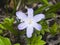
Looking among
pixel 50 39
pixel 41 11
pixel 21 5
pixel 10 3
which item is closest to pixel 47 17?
pixel 41 11

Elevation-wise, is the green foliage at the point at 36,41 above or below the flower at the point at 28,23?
below

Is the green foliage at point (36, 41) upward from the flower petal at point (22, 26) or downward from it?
downward

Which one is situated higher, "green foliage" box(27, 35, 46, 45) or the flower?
the flower

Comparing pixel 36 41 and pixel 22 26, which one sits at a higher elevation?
pixel 22 26

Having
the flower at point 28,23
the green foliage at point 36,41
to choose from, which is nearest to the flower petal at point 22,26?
the flower at point 28,23

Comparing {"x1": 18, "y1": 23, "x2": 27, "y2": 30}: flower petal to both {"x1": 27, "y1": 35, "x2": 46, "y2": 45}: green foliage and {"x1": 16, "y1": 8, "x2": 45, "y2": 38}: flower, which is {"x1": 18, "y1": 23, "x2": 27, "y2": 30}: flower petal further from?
{"x1": 27, "y1": 35, "x2": 46, "y2": 45}: green foliage

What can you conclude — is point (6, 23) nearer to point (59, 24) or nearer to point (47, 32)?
point (47, 32)

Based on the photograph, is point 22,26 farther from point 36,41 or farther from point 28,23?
point 36,41

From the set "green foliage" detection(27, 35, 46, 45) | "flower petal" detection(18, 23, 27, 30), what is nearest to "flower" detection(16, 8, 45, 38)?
"flower petal" detection(18, 23, 27, 30)

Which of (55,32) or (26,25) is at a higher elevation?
(26,25)

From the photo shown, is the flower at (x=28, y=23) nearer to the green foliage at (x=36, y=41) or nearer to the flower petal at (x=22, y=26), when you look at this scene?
the flower petal at (x=22, y=26)

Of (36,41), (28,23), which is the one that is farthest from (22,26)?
(36,41)
